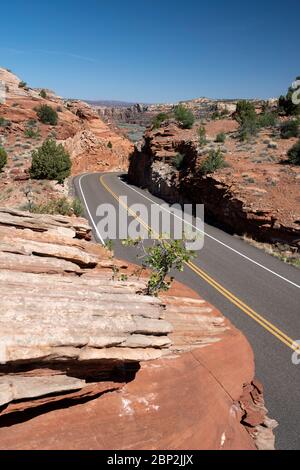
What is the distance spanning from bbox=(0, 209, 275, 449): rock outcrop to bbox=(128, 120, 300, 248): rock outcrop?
12433 mm

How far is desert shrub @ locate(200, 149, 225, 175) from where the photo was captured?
26105 millimetres

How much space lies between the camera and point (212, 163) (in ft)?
86.1

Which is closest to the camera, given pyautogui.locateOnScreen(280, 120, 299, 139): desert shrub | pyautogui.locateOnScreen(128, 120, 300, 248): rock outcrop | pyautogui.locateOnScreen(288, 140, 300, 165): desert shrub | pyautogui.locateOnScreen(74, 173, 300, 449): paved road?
pyautogui.locateOnScreen(74, 173, 300, 449): paved road

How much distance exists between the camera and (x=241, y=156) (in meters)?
28.2

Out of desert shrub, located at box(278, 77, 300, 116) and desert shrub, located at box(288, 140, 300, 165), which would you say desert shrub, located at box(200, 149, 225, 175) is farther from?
desert shrub, located at box(278, 77, 300, 116)

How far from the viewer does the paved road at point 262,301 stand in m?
7.91

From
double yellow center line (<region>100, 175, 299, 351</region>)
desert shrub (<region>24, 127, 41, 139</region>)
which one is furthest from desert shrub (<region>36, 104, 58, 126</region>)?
double yellow center line (<region>100, 175, 299, 351</region>)

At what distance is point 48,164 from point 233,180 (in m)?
15.1

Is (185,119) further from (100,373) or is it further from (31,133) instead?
(100,373)

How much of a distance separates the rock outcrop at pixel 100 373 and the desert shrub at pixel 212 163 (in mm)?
19227

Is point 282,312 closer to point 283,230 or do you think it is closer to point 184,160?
point 283,230

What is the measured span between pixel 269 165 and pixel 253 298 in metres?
15.7

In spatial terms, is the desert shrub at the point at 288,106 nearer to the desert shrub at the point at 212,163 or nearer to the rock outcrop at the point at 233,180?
the rock outcrop at the point at 233,180

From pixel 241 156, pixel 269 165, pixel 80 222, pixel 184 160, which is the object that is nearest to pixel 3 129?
pixel 184 160
